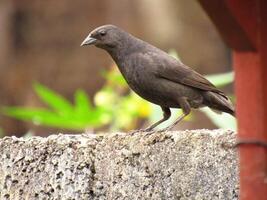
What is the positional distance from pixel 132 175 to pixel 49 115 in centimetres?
204

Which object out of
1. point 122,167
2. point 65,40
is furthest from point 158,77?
point 65,40

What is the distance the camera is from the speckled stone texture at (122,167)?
4648 millimetres

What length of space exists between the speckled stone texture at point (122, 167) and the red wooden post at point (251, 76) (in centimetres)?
107

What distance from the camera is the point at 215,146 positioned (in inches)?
183

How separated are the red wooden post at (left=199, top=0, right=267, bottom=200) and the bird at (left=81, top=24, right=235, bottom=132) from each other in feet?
7.22

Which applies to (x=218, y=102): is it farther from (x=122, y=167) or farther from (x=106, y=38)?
(x=122, y=167)

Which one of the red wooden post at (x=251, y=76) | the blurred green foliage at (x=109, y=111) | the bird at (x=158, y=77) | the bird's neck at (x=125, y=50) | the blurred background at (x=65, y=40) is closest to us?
the red wooden post at (x=251, y=76)

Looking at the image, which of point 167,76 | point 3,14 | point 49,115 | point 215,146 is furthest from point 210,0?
point 3,14

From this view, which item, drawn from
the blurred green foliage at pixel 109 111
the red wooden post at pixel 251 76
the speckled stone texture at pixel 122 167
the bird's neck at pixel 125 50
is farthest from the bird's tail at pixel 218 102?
the red wooden post at pixel 251 76

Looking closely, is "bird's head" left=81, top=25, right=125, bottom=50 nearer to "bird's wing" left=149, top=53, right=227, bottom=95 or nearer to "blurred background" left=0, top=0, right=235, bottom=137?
"bird's wing" left=149, top=53, right=227, bottom=95

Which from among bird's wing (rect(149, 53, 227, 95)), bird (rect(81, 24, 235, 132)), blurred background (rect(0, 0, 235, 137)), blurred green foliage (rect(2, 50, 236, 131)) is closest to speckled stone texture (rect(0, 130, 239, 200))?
bird (rect(81, 24, 235, 132))

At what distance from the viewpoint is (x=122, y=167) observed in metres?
4.77

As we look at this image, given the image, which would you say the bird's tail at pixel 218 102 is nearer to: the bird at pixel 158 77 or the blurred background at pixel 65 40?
the bird at pixel 158 77

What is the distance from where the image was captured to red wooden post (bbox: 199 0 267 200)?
3.46 meters
